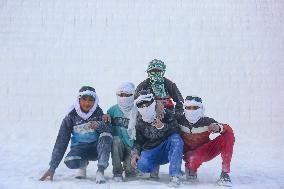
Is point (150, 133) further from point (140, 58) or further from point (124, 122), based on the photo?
point (140, 58)

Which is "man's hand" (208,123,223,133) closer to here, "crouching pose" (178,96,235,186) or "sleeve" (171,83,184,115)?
"crouching pose" (178,96,235,186)

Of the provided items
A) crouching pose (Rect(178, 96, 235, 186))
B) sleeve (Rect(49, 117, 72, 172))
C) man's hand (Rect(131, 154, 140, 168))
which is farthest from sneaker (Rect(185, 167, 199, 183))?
sleeve (Rect(49, 117, 72, 172))

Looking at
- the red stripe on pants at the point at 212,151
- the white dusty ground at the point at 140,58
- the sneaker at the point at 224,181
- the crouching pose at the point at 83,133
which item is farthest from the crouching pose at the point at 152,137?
the white dusty ground at the point at 140,58

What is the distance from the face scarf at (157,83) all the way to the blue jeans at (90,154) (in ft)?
3.50

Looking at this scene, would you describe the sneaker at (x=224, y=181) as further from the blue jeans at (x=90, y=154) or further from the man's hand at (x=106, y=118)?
the man's hand at (x=106, y=118)

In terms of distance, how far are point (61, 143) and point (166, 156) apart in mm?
1153

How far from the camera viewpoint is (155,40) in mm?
12547

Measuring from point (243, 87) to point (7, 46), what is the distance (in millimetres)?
5809

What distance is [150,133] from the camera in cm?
542

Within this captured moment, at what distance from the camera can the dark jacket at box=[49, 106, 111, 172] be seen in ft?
17.7

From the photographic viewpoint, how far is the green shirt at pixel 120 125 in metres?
5.50

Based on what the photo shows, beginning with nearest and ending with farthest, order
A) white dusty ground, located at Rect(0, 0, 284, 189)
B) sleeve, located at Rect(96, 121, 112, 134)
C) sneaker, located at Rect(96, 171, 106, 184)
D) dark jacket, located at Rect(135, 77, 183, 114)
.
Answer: sneaker, located at Rect(96, 171, 106, 184)
sleeve, located at Rect(96, 121, 112, 134)
dark jacket, located at Rect(135, 77, 183, 114)
white dusty ground, located at Rect(0, 0, 284, 189)

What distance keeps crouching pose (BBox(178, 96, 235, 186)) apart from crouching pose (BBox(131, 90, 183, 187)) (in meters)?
0.16

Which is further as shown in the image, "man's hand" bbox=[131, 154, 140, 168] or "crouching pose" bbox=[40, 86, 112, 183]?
"crouching pose" bbox=[40, 86, 112, 183]
